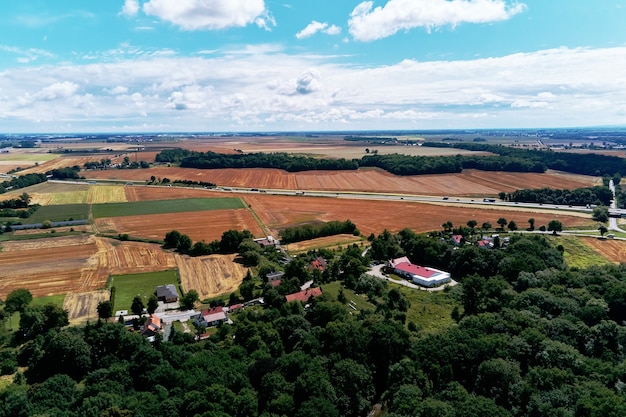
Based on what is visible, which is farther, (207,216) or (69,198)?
(69,198)

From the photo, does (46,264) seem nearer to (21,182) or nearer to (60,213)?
(60,213)

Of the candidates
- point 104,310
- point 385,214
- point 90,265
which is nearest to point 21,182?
point 90,265

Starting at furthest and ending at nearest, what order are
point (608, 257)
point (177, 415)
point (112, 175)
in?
1. point (112, 175)
2. point (608, 257)
3. point (177, 415)

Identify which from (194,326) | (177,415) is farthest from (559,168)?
(177,415)

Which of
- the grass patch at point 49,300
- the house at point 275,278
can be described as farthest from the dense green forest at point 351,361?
the house at point 275,278

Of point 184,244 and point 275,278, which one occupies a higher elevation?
point 184,244

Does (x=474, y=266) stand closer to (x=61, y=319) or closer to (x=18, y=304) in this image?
(x=61, y=319)

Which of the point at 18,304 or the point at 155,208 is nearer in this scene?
the point at 18,304
